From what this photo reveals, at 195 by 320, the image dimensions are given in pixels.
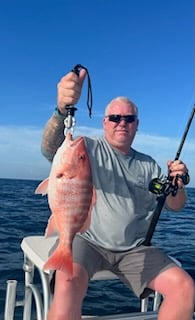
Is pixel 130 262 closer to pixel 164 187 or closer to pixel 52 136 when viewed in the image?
pixel 164 187

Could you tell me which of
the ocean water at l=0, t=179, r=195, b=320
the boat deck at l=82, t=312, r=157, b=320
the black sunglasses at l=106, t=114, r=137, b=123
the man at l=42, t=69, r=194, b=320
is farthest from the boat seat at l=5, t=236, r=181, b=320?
the ocean water at l=0, t=179, r=195, b=320

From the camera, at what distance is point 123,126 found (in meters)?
3.07

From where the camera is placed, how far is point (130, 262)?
110 inches

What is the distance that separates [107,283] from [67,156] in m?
3.91

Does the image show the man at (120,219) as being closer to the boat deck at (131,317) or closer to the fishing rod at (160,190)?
the fishing rod at (160,190)

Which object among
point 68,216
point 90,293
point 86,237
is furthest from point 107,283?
point 68,216

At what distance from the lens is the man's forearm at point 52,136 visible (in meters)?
2.61

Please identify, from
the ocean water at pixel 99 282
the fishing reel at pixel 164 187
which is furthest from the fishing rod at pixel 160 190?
the ocean water at pixel 99 282

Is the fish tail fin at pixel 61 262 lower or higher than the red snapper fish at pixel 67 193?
lower

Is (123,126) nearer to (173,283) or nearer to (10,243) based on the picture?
(173,283)

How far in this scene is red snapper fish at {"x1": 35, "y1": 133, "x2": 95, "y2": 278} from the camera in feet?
6.93

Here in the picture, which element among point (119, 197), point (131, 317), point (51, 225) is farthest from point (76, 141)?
point (131, 317)

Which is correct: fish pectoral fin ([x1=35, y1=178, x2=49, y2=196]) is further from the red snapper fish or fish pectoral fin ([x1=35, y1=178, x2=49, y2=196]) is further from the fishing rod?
the fishing rod

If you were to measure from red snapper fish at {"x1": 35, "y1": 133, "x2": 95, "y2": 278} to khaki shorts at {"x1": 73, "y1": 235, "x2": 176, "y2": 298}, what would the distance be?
1.60 ft
